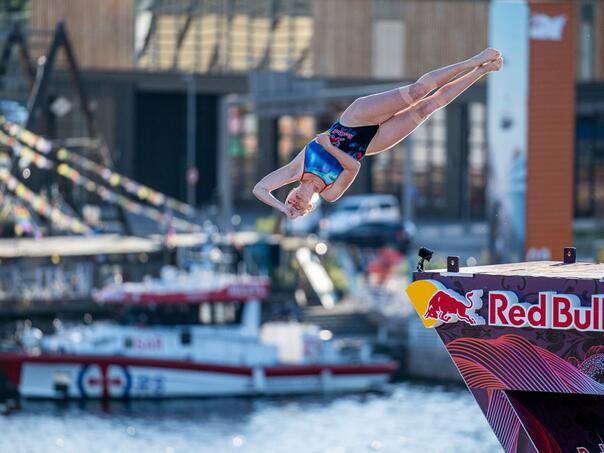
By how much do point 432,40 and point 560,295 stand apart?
5353cm

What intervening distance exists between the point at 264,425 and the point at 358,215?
20121 millimetres

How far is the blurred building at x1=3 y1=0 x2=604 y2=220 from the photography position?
6397 cm

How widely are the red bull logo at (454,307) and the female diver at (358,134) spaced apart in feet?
5.53

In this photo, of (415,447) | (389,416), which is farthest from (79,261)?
(415,447)

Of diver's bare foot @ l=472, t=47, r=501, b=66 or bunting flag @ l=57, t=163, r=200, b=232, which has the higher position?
diver's bare foot @ l=472, t=47, r=501, b=66

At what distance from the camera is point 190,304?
45.8 meters

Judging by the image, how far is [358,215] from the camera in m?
60.4

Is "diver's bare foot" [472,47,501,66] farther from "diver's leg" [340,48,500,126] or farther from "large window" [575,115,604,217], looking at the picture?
"large window" [575,115,604,217]

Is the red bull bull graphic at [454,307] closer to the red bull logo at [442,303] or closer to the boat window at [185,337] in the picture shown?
the red bull logo at [442,303]

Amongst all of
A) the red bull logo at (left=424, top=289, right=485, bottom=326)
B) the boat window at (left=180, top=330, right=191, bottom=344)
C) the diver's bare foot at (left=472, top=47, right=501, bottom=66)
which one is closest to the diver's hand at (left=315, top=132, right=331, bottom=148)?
the diver's bare foot at (left=472, top=47, right=501, bottom=66)

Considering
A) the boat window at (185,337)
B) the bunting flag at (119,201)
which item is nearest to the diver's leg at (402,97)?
the boat window at (185,337)

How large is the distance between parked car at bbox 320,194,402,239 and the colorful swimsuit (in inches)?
1721

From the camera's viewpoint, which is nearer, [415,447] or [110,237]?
[415,447]

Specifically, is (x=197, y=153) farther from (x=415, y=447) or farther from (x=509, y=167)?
(x=415, y=447)
